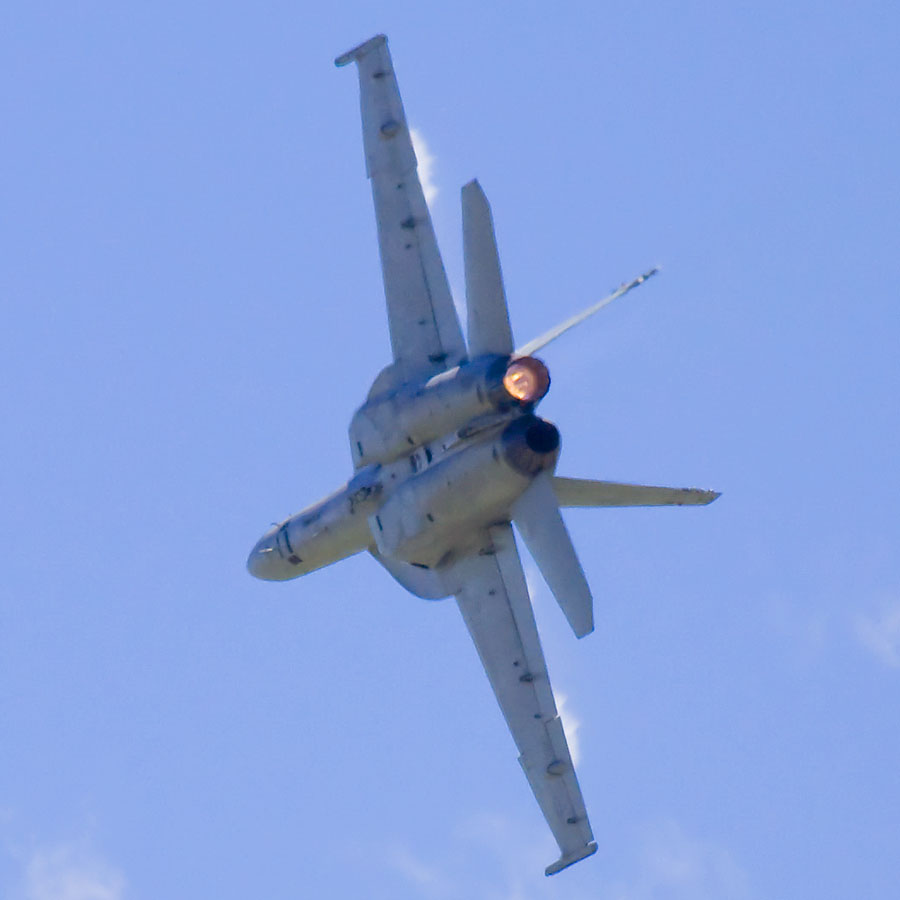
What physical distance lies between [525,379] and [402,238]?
466 centimetres

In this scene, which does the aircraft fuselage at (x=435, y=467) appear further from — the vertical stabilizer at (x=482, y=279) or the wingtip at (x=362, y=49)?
A: the wingtip at (x=362, y=49)

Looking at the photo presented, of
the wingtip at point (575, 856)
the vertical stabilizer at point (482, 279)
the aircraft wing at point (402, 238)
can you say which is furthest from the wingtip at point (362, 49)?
the wingtip at point (575, 856)

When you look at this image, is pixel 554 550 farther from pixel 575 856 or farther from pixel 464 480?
pixel 575 856

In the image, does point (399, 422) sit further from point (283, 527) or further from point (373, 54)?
point (373, 54)

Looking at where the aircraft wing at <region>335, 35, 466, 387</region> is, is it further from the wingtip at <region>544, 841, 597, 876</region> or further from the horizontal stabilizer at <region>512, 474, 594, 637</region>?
the wingtip at <region>544, 841, 597, 876</region>

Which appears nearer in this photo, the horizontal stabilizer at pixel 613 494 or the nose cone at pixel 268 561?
the horizontal stabilizer at pixel 613 494

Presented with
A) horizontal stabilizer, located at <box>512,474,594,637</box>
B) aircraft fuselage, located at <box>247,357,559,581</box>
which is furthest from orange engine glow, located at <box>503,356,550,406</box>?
horizontal stabilizer, located at <box>512,474,594,637</box>

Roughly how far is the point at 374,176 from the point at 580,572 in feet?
26.5

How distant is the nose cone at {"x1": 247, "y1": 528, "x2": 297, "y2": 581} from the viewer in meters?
43.5

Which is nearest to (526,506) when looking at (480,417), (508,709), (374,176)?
(480,417)

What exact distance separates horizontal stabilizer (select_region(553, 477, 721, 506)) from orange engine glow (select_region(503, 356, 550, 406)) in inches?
99.1

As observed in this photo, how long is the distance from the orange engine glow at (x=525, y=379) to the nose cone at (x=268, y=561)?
665cm

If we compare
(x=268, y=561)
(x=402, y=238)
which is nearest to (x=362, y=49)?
(x=402, y=238)

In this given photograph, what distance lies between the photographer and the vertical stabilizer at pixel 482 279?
38.3 metres
